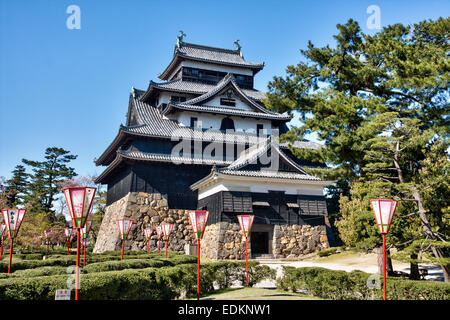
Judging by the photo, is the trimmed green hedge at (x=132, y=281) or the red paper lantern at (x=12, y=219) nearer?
the trimmed green hedge at (x=132, y=281)

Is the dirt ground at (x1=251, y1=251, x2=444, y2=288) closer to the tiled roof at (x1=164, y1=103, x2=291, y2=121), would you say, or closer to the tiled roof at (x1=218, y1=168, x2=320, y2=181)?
the tiled roof at (x1=218, y1=168, x2=320, y2=181)

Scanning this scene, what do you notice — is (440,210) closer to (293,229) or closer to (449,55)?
(449,55)

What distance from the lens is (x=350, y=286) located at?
10.3 m

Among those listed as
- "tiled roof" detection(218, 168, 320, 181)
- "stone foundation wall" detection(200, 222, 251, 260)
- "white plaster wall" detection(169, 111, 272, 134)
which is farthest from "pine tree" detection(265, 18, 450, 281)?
"white plaster wall" detection(169, 111, 272, 134)

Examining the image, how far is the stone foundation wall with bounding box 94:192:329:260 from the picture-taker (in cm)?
2297

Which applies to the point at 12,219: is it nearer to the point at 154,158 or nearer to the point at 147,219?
the point at 147,219

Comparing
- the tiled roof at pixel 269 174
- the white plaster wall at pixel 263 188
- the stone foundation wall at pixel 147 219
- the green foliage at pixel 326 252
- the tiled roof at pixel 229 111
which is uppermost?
the tiled roof at pixel 229 111

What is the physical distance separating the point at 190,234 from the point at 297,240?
785cm

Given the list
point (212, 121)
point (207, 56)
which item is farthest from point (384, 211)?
point (207, 56)

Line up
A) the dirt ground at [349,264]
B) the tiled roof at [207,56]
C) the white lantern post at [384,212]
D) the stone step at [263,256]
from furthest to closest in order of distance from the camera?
1. the tiled roof at [207,56]
2. the stone step at [263,256]
3. the dirt ground at [349,264]
4. the white lantern post at [384,212]

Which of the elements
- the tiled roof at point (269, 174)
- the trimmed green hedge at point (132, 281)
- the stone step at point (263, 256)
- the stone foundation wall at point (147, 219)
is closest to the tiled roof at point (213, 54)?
the stone foundation wall at point (147, 219)

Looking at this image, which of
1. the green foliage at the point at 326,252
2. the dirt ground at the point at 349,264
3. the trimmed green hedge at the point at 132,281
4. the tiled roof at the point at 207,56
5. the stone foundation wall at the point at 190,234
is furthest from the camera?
the tiled roof at the point at 207,56

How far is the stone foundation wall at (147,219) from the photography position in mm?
25453

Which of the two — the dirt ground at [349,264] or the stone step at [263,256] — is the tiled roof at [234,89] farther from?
the dirt ground at [349,264]
